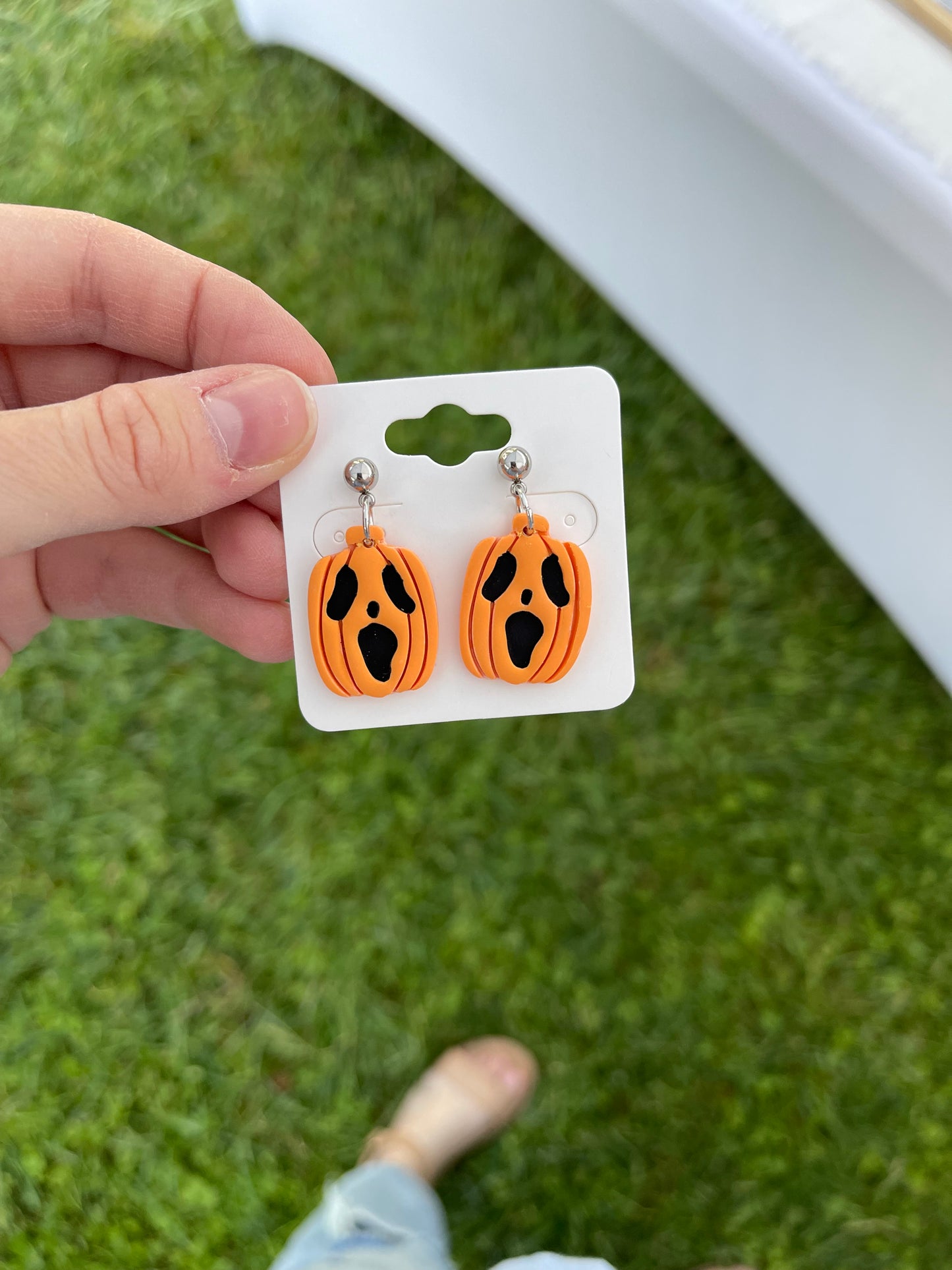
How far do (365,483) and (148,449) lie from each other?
8.4 inches

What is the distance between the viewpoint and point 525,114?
1.54 m

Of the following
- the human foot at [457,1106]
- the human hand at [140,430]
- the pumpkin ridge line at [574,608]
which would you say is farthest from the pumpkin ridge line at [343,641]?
the human foot at [457,1106]

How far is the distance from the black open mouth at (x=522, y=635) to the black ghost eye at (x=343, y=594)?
68 mm

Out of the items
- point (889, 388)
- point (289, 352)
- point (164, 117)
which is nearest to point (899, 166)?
point (889, 388)

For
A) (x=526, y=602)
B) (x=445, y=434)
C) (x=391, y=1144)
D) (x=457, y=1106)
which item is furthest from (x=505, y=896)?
(x=526, y=602)

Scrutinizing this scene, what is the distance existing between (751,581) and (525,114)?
91 centimetres

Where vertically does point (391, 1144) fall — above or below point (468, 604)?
below

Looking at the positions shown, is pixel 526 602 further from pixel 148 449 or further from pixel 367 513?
pixel 148 449

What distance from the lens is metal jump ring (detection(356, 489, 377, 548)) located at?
0.99m

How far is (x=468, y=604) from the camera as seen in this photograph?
0.99 m

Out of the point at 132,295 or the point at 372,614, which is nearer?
the point at 372,614

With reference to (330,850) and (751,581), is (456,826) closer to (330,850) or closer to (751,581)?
(330,850)

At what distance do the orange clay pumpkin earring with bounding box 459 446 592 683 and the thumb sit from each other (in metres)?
0.22

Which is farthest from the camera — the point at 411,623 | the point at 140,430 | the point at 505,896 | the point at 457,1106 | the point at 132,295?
the point at 505,896
